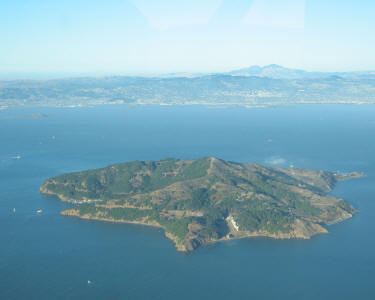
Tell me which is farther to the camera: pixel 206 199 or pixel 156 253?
pixel 206 199

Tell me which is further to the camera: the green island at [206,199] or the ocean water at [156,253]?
the green island at [206,199]

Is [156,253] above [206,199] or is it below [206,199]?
below

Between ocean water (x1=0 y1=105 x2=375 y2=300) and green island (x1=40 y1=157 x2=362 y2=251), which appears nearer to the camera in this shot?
ocean water (x1=0 y1=105 x2=375 y2=300)

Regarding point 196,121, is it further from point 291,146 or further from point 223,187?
point 223,187

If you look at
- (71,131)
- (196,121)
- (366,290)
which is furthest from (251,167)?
→ (196,121)

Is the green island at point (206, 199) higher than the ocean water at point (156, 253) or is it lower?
higher

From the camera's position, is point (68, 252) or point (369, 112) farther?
point (369, 112)

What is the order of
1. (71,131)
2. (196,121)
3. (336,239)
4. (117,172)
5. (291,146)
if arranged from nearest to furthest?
(336,239) < (117,172) < (291,146) < (71,131) < (196,121)

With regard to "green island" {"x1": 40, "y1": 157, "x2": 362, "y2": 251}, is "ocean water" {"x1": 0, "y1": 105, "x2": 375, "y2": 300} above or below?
below
